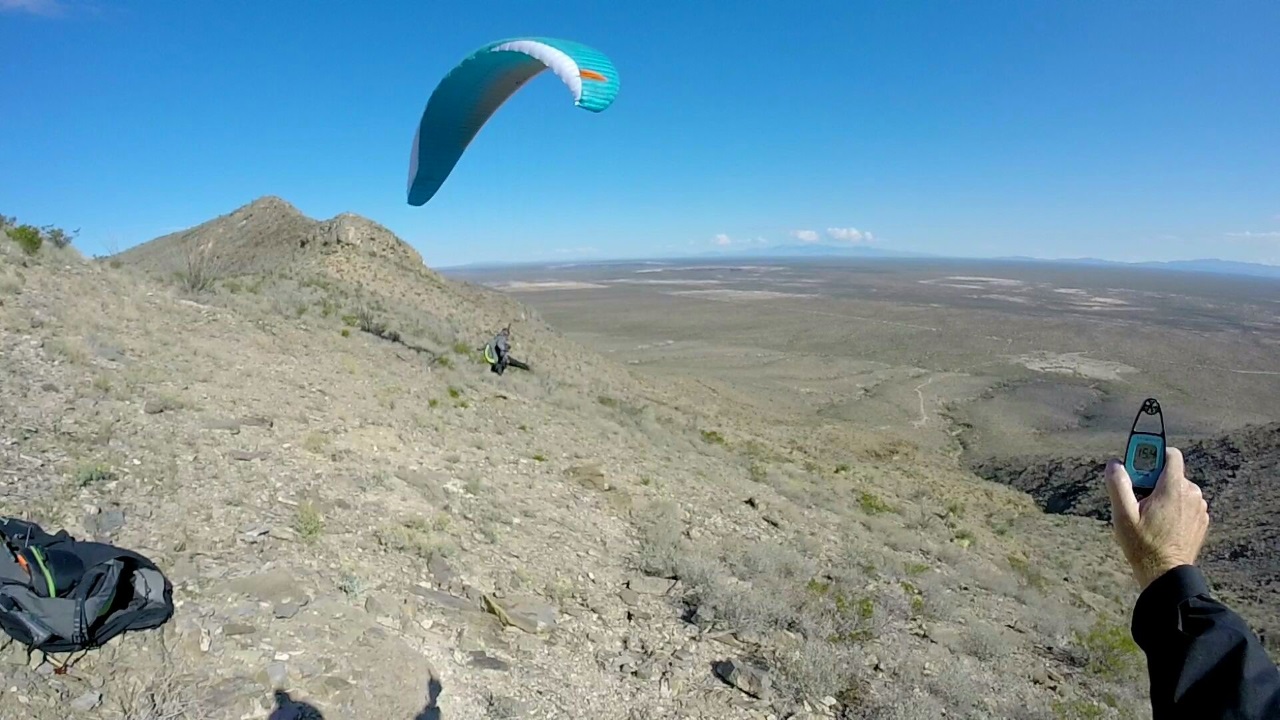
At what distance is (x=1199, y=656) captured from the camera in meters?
1.59

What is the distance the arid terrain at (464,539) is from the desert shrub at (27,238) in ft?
0.55

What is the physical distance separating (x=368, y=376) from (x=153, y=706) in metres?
8.06

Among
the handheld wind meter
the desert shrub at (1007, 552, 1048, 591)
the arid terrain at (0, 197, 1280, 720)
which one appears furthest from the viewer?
the desert shrub at (1007, 552, 1048, 591)

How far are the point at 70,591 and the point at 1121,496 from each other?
504 centimetres

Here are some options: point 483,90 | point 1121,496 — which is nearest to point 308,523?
point 483,90

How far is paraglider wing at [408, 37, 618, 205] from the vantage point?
272 inches

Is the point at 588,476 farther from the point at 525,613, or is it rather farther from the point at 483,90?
the point at 483,90

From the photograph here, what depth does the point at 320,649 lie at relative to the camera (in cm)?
441

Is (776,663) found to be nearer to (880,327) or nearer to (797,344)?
(797,344)

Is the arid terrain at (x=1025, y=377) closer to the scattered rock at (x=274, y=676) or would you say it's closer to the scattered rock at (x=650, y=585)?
the scattered rock at (x=650, y=585)

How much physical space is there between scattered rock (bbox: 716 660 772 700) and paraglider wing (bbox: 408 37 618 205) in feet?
16.6

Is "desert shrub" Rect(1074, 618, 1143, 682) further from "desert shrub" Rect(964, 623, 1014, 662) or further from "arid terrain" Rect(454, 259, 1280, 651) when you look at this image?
"arid terrain" Rect(454, 259, 1280, 651)

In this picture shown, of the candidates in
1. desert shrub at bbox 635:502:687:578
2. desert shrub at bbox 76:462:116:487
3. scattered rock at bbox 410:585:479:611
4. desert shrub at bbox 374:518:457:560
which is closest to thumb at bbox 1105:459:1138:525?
scattered rock at bbox 410:585:479:611

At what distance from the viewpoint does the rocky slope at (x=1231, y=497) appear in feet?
38.3
